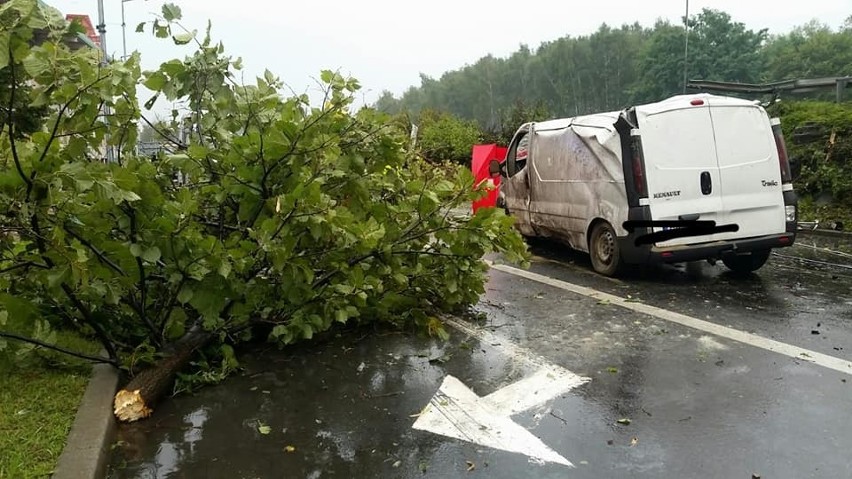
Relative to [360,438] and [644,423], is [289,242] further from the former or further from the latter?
[644,423]

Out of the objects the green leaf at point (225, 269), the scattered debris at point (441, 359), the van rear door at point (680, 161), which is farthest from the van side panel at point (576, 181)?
the green leaf at point (225, 269)

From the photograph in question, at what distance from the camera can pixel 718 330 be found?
5.56 meters

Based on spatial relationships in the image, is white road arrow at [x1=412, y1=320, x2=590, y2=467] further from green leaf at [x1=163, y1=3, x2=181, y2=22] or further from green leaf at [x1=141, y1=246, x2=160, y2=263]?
green leaf at [x1=163, y1=3, x2=181, y2=22]

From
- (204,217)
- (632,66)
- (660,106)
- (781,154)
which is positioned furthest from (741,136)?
(632,66)

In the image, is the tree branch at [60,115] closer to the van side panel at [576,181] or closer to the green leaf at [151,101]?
the green leaf at [151,101]

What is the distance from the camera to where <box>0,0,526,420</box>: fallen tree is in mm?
3689

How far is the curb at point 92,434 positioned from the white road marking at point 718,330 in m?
4.59

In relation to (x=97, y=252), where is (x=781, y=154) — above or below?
below

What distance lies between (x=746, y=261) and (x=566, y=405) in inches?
189

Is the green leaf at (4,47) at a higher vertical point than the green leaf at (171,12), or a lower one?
lower

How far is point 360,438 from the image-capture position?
386 cm

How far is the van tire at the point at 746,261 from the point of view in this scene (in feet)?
25.4

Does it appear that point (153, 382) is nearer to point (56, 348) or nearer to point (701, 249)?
point (56, 348)

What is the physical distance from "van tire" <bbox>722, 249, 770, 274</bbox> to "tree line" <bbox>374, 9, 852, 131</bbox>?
Result: 1405 cm
